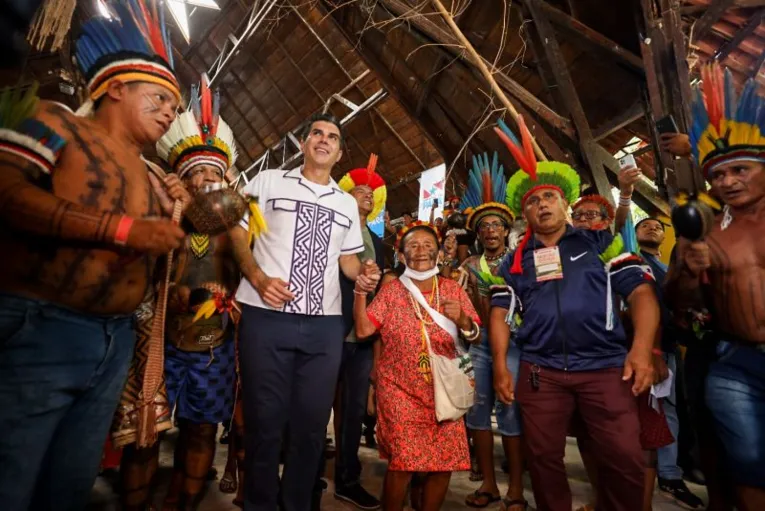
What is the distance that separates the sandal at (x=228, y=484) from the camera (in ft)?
10.6

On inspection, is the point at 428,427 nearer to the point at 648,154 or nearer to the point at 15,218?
the point at 15,218

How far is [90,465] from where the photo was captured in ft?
5.20

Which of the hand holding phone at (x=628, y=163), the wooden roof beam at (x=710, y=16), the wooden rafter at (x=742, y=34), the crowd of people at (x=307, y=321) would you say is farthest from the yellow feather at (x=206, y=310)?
the wooden rafter at (x=742, y=34)

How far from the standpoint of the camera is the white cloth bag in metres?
2.49

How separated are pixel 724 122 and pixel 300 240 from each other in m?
2.25

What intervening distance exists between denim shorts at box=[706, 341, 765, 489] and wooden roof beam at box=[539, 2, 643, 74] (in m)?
3.82

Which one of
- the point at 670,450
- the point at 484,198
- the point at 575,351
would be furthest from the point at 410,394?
the point at 484,198

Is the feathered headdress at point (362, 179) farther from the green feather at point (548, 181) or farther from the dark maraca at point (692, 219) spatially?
the dark maraca at point (692, 219)

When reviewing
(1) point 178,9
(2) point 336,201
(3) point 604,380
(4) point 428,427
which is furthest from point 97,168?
(1) point 178,9

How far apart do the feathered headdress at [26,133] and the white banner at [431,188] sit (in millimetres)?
5724

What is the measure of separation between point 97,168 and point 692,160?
2761mm

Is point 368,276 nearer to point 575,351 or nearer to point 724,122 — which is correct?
point 575,351

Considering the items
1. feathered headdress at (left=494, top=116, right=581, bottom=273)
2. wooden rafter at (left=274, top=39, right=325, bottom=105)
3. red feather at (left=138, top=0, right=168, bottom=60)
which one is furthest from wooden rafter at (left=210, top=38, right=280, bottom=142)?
red feather at (left=138, top=0, right=168, bottom=60)

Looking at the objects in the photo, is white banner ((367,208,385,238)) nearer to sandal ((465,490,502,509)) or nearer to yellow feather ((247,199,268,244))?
yellow feather ((247,199,268,244))
